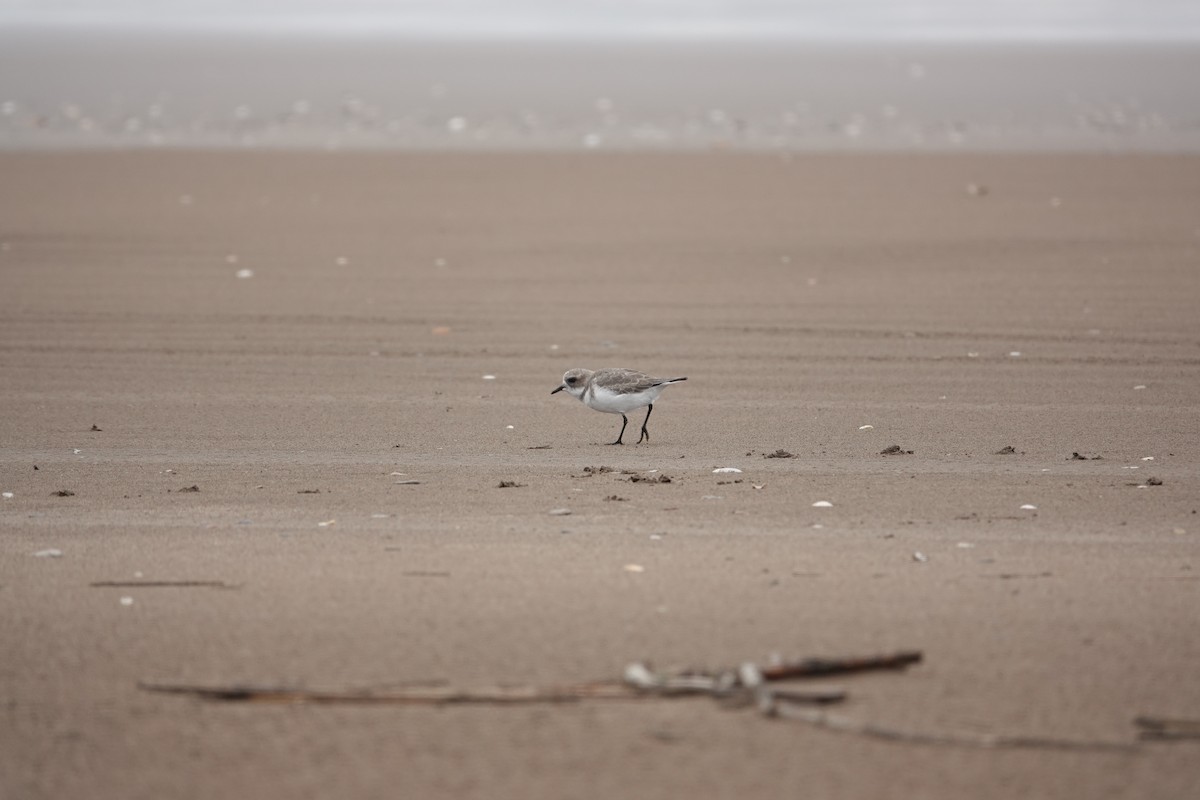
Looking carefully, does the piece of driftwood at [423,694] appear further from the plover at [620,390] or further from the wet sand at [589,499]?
the plover at [620,390]

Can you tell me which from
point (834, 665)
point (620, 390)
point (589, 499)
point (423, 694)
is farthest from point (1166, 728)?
point (620, 390)

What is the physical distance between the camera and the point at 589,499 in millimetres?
8070

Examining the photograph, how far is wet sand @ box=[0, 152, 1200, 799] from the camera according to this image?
5.11m

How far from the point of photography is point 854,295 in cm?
1473

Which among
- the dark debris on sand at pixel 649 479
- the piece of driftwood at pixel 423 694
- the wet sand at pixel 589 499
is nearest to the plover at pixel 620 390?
the wet sand at pixel 589 499

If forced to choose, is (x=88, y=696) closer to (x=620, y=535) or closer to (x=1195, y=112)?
(x=620, y=535)

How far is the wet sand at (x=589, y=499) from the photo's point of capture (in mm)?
5113

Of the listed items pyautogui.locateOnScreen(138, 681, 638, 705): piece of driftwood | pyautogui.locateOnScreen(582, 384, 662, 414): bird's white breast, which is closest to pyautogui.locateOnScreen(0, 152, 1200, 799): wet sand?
pyautogui.locateOnScreen(138, 681, 638, 705): piece of driftwood

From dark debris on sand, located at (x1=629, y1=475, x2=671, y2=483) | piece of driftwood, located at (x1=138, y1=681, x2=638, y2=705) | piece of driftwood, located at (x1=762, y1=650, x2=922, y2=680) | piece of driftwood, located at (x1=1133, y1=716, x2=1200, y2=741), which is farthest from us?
dark debris on sand, located at (x1=629, y1=475, x2=671, y2=483)

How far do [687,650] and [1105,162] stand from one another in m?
20.3

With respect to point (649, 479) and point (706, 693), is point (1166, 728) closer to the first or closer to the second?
point (706, 693)

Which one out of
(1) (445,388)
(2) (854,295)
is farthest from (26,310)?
(2) (854,295)

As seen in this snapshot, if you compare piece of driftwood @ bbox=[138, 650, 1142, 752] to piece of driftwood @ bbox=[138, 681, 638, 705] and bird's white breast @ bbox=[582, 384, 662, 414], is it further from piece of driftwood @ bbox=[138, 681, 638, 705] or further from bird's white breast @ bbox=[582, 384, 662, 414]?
bird's white breast @ bbox=[582, 384, 662, 414]

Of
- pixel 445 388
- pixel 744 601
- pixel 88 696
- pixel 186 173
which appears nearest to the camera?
pixel 88 696
